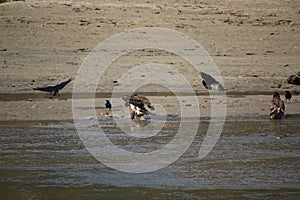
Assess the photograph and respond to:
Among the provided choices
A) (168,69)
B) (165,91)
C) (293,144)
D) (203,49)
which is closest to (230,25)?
(203,49)

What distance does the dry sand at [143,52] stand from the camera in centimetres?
1055

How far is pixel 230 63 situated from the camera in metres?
13.4

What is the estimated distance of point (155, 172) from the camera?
6.54 metres

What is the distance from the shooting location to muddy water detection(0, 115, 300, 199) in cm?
591

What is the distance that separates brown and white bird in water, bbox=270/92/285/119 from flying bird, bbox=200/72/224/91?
2.21m

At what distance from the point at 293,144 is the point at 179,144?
1360mm

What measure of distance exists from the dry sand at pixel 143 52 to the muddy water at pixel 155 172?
56.4 inches

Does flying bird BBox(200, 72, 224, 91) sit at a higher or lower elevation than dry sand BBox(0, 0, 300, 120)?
lower

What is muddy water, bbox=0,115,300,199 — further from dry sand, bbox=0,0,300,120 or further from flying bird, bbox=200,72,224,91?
flying bird, bbox=200,72,224,91

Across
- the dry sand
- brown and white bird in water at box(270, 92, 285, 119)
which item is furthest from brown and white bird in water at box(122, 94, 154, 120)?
brown and white bird in water at box(270, 92, 285, 119)

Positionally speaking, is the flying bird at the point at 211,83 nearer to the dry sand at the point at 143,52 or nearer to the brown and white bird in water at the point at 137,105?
the dry sand at the point at 143,52

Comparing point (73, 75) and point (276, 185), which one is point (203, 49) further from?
point (276, 185)

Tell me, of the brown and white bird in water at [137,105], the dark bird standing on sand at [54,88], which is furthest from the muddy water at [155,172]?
the dark bird standing on sand at [54,88]

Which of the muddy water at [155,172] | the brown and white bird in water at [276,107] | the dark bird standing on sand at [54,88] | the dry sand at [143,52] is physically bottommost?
the muddy water at [155,172]
